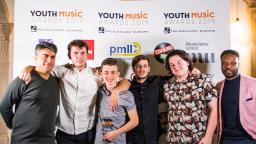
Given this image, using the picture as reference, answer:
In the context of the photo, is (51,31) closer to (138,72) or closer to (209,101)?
(138,72)

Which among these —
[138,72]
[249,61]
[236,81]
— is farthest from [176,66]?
[249,61]

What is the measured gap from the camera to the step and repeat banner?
118 inches

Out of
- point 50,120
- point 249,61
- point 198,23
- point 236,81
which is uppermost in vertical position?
point 198,23

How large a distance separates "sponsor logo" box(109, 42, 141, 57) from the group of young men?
0.38 metres

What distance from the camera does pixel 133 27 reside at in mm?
3031

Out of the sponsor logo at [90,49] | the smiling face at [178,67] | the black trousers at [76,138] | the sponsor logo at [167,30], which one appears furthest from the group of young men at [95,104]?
A: the sponsor logo at [167,30]

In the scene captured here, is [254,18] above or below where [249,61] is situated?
above

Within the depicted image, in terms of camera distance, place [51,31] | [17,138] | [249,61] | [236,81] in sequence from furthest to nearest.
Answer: [249,61] < [51,31] < [236,81] < [17,138]

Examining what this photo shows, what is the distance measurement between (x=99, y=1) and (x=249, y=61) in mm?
2666

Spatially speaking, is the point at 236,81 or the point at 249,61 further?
the point at 249,61

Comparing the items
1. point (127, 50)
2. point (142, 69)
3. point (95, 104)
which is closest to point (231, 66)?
point (142, 69)

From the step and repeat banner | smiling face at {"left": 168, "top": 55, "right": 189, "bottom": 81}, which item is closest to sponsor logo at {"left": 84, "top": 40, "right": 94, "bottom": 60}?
the step and repeat banner

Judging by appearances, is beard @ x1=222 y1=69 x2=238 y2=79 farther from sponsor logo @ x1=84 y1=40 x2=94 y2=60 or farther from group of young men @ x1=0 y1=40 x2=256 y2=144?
sponsor logo @ x1=84 y1=40 x2=94 y2=60

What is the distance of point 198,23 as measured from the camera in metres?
3.02
